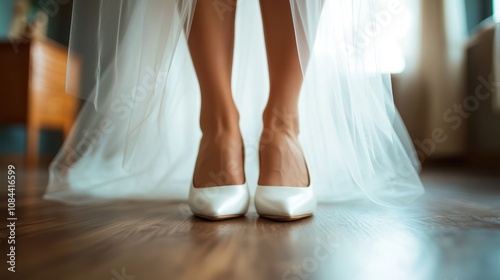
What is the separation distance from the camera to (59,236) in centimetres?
49

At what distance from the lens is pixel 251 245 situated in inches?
17.5

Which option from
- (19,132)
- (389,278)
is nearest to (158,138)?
(389,278)

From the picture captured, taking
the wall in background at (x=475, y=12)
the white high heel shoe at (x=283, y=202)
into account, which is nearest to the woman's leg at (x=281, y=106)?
the white high heel shoe at (x=283, y=202)

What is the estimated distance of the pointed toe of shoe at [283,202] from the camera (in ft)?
1.89

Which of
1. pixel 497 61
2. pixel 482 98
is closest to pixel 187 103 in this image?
pixel 497 61

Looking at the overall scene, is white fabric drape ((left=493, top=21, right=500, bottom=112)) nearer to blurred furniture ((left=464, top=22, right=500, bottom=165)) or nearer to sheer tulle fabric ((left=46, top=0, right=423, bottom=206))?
blurred furniture ((left=464, top=22, right=500, bottom=165))

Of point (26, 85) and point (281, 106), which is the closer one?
point (281, 106)

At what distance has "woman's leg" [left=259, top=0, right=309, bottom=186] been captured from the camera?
0.62m

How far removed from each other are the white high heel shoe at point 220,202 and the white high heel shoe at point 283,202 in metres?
0.03

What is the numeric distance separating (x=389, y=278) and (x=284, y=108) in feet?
1.18

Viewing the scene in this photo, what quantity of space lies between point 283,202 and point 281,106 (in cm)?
17

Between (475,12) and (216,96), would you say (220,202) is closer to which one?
Result: (216,96)

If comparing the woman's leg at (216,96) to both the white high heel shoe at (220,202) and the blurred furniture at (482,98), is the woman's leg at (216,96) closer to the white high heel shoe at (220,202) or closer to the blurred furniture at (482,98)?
the white high heel shoe at (220,202)

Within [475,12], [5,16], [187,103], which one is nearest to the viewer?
[187,103]
